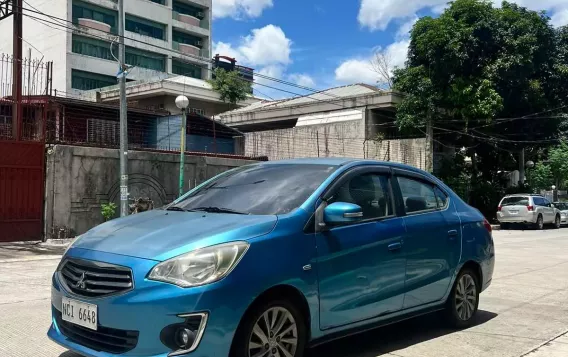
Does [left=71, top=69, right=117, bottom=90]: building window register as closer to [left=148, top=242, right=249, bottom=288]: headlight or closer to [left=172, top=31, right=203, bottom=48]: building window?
[left=172, top=31, right=203, bottom=48]: building window

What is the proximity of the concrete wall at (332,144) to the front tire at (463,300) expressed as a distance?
68.3 feet

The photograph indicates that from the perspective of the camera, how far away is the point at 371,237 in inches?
179

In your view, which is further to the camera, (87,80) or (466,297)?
(87,80)

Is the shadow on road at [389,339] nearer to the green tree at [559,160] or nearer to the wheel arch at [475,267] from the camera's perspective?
the wheel arch at [475,267]

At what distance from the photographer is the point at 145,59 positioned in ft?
179

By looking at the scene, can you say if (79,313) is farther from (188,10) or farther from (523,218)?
(188,10)

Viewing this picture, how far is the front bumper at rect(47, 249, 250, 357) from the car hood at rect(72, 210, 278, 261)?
0.15m

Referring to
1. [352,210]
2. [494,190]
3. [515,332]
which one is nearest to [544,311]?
[515,332]

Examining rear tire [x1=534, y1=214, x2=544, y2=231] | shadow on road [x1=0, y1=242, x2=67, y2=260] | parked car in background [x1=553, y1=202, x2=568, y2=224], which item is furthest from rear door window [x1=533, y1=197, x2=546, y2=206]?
shadow on road [x1=0, y1=242, x2=67, y2=260]

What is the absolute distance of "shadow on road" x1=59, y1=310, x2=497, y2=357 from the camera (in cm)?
485

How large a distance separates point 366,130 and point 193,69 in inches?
1456

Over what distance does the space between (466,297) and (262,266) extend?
3110 millimetres

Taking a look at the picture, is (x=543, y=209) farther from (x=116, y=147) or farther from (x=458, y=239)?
(x=458, y=239)

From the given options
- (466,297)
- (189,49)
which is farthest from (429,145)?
(189,49)
